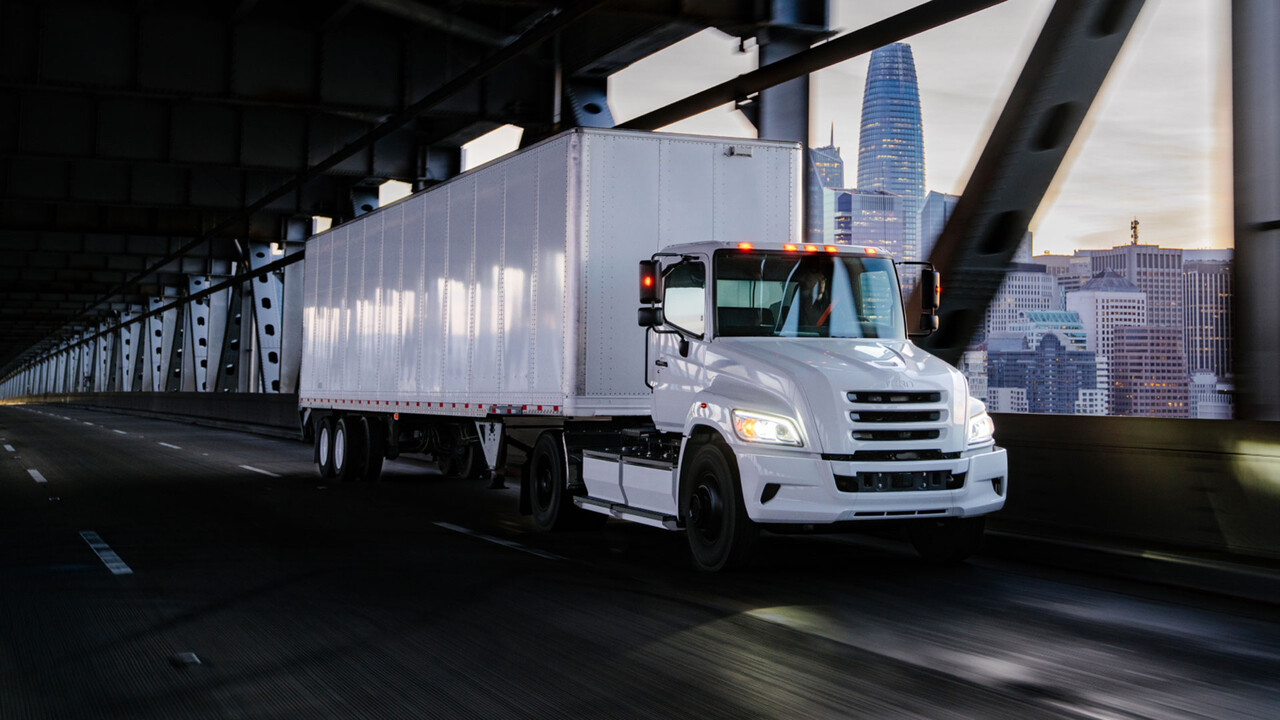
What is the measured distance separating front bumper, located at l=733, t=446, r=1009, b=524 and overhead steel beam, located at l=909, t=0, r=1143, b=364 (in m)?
2.38

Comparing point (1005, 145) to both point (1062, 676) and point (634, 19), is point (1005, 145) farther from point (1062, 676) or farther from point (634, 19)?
point (634, 19)

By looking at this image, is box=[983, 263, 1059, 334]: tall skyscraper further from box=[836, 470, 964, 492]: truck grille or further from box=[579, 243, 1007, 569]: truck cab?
box=[836, 470, 964, 492]: truck grille

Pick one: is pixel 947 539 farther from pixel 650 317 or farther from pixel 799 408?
pixel 650 317

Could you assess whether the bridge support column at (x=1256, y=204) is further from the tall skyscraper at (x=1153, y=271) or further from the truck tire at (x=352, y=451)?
the truck tire at (x=352, y=451)

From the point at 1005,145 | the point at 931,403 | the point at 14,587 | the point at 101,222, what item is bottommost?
the point at 14,587

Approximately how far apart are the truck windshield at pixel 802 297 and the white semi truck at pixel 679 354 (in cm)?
1

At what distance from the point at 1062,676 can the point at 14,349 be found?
171621 millimetres

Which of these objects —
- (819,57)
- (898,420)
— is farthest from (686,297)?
(819,57)

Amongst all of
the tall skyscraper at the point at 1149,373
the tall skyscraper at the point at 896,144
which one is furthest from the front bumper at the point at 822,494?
the tall skyscraper at the point at 896,144

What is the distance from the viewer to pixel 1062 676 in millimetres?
6277

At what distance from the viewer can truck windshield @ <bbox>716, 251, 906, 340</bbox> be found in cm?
1015

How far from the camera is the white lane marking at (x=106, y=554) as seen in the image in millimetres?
9828

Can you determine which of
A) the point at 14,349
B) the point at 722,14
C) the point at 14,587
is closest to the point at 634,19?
the point at 722,14

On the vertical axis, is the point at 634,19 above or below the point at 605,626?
above
